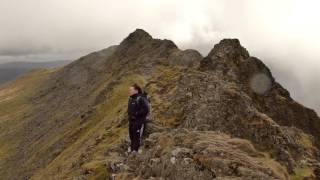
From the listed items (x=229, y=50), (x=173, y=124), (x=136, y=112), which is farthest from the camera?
(x=229, y=50)

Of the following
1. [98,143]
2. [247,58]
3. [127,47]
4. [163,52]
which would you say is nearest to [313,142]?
[247,58]

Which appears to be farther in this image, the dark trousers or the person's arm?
the dark trousers

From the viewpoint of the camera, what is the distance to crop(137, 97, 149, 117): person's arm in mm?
33719

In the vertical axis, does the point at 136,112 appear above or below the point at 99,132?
above

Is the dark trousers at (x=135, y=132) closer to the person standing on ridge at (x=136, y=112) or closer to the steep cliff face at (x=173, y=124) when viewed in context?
the person standing on ridge at (x=136, y=112)

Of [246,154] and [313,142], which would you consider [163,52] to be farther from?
[246,154]

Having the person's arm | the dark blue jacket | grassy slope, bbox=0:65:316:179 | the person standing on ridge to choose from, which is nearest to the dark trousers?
the person standing on ridge

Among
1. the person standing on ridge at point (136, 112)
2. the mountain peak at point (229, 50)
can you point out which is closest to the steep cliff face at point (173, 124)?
the mountain peak at point (229, 50)

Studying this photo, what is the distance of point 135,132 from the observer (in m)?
35.2

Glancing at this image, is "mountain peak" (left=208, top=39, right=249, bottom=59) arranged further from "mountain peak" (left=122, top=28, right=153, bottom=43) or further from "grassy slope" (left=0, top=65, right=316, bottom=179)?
"mountain peak" (left=122, top=28, right=153, bottom=43)

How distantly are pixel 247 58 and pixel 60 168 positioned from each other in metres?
35.6

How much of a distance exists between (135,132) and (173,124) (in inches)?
668

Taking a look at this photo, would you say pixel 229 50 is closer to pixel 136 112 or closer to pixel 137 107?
pixel 136 112

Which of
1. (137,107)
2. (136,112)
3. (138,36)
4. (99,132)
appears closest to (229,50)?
(99,132)
